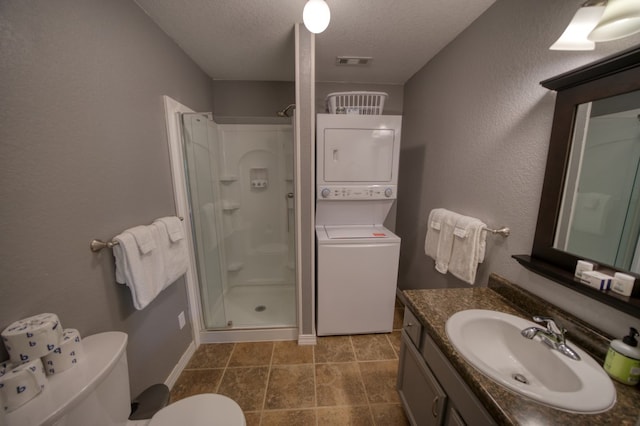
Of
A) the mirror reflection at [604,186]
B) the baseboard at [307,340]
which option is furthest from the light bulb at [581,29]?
the baseboard at [307,340]

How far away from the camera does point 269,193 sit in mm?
2520

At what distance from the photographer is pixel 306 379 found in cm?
157

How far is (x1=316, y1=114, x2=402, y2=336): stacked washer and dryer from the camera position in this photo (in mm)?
1814

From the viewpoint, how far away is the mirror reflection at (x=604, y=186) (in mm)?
743

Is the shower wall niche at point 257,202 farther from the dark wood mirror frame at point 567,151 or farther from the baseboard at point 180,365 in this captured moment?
the dark wood mirror frame at point 567,151

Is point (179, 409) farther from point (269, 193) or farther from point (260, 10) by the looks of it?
point (260, 10)

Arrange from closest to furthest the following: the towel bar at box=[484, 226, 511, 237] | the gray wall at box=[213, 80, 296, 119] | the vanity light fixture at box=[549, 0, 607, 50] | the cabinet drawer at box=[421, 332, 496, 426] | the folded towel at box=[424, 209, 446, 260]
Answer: the cabinet drawer at box=[421, 332, 496, 426], the vanity light fixture at box=[549, 0, 607, 50], the towel bar at box=[484, 226, 511, 237], the folded towel at box=[424, 209, 446, 260], the gray wall at box=[213, 80, 296, 119]

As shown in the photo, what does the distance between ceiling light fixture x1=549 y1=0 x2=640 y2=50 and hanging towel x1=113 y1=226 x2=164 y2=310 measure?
2.08m

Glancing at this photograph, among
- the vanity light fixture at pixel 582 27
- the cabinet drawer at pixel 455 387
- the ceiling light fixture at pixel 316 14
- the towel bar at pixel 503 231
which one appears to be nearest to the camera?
the cabinet drawer at pixel 455 387

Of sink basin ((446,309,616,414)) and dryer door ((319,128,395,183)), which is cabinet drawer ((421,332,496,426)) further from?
dryer door ((319,128,395,183))

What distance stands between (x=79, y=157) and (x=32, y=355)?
2.35ft

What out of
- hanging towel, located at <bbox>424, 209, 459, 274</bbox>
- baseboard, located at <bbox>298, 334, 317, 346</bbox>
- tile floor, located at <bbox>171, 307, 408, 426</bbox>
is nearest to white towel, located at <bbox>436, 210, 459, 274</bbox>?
hanging towel, located at <bbox>424, 209, 459, 274</bbox>

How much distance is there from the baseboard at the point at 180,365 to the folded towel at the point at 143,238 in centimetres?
101

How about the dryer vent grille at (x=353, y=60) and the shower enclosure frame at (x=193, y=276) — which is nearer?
the shower enclosure frame at (x=193, y=276)
